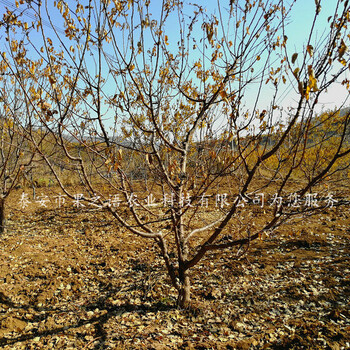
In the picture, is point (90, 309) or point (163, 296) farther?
point (163, 296)

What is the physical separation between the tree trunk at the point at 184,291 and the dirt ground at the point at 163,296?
9cm

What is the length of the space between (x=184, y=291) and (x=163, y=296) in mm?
511

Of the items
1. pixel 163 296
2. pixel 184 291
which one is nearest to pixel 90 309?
pixel 163 296

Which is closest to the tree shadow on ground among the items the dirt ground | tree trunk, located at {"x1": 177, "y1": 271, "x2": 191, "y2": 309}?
the dirt ground

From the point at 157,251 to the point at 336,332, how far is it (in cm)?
301

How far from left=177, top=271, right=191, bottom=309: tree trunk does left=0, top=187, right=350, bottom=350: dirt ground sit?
0.31 ft

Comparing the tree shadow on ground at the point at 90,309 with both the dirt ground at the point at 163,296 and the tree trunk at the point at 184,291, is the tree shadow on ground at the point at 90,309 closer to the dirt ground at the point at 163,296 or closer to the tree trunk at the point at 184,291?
the dirt ground at the point at 163,296

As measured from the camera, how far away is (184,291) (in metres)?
3.10

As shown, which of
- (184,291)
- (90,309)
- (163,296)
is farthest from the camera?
(163,296)

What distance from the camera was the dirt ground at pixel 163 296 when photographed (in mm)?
2664

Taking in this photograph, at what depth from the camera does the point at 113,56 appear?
235 centimetres

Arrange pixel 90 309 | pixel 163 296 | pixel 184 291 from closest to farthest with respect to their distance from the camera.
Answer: pixel 184 291 → pixel 90 309 → pixel 163 296

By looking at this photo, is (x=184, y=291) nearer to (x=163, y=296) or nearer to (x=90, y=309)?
(x=163, y=296)

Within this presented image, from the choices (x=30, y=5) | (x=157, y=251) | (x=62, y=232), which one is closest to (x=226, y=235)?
(x=157, y=251)
